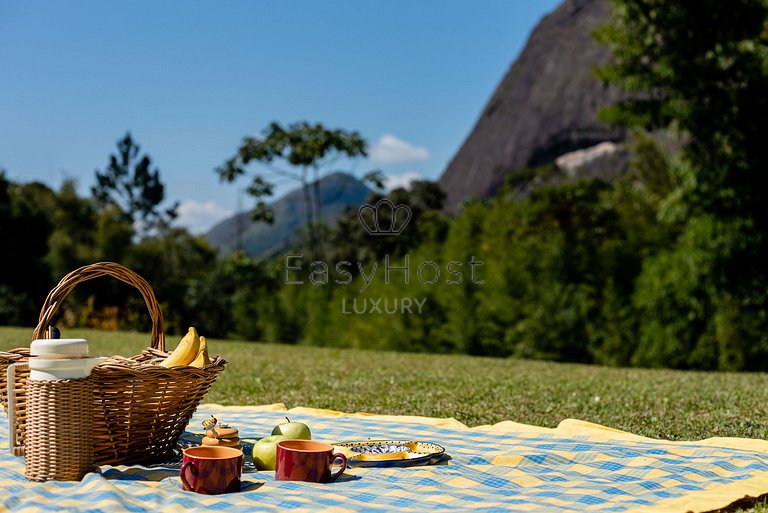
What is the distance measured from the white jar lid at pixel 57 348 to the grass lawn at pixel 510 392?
8.61ft

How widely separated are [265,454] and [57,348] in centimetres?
78

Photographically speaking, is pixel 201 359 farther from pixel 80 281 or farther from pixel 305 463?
pixel 305 463

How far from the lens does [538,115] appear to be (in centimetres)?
5125

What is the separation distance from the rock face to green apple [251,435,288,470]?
44635 millimetres

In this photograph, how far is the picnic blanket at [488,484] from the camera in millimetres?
2291

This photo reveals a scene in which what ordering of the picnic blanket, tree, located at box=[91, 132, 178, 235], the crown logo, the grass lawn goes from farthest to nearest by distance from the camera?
tree, located at box=[91, 132, 178, 235], the crown logo, the grass lawn, the picnic blanket

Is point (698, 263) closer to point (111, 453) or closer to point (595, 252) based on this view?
point (595, 252)

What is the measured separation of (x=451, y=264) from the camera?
43.3 feet

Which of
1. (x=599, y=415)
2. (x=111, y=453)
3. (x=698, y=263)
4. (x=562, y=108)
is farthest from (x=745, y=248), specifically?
(x=562, y=108)

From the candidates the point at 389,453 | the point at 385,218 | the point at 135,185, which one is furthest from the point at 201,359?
the point at 135,185

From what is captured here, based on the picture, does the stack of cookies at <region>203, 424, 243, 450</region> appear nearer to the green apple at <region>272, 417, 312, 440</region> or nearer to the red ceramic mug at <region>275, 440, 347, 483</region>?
the red ceramic mug at <region>275, 440, 347, 483</region>

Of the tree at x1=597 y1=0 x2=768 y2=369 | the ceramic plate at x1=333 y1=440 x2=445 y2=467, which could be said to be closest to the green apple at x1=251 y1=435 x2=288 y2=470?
the ceramic plate at x1=333 y1=440 x2=445 y2=467

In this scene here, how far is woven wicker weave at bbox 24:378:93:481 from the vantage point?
2482 mm

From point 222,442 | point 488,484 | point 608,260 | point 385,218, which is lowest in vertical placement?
point 488,484
